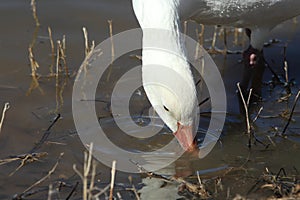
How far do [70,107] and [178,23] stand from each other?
1.39 meters

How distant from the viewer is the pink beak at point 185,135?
5.08 meters

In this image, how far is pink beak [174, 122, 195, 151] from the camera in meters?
5.08

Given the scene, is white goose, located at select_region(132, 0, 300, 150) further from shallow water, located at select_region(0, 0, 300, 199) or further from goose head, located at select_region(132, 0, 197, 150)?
shallow water, located at select_region(0, 0, 300, 199)

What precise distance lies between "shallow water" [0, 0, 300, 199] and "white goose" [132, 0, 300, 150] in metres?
0.46

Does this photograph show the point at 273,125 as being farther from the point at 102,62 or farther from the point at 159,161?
the point at 102,62

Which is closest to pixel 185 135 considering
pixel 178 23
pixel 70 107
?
pixel 178 23

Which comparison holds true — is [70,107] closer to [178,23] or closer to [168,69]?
[178,23]

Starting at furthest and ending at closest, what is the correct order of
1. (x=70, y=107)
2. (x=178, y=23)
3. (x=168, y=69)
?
(x=70, y=107)
(x=178, y=23)
(x=168, y=69)

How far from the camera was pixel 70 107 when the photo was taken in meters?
6.00

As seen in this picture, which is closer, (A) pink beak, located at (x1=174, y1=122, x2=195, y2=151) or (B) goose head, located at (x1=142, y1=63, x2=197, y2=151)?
(B) goose head, located at (x1=142, y1=63, x2=197, y2=151)

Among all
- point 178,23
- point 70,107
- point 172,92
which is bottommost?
point 70,107

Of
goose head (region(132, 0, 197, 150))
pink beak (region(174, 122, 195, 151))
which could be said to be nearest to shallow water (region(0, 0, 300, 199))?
pink beak (region(174, 122, 195, 151))

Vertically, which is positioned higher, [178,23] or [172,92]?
[178,23]

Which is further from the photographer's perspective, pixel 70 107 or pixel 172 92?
pixel 70 107
